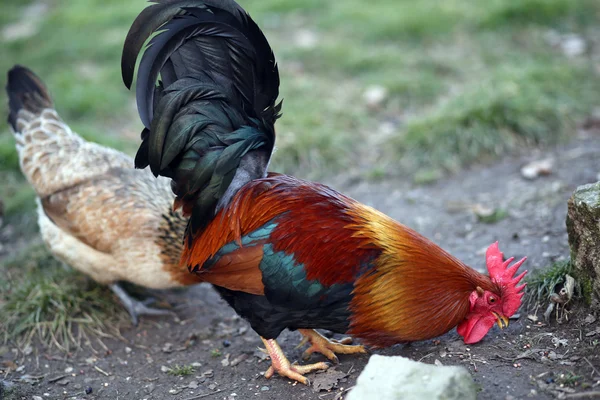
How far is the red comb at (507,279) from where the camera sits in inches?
133

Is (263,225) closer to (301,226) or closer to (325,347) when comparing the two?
(301,226)

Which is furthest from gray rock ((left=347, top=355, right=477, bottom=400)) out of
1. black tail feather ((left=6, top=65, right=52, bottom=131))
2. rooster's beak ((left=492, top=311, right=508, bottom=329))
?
black tail feather ((left=6, top=65, right=52, bottom=131))

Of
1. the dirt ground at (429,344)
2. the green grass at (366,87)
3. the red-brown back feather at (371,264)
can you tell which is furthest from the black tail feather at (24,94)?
the red-brown back feather at (371,264)

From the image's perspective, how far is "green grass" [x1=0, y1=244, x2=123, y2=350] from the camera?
4.50m

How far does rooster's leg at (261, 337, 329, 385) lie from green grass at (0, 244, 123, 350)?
1.44m

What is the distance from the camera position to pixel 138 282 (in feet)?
15.0

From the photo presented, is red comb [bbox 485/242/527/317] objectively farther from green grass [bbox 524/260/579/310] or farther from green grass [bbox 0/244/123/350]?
green grass [bbox 0/244/123/350]

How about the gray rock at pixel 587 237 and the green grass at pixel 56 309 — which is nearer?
Answer: the gray rock at pixel 587 237

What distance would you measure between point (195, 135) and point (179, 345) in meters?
1.64

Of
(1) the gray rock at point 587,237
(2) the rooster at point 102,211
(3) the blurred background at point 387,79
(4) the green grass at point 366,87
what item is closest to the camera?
(1) the gray rock at point 587,237

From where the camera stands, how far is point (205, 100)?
12.0 feet

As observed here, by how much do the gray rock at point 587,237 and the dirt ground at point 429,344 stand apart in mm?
164

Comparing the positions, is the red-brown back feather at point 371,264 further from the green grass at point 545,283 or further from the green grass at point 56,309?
the green grass at point 56,309

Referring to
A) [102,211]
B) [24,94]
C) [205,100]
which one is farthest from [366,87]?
[205,100]
